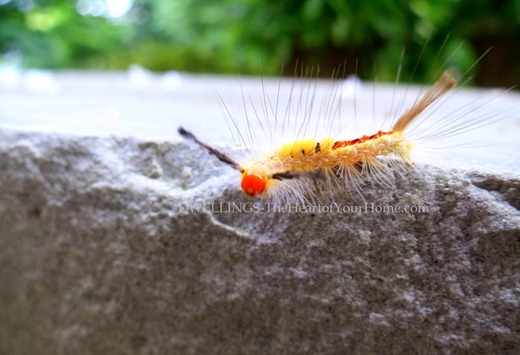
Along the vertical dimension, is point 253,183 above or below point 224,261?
above

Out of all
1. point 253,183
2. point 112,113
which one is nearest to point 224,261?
point 253,183

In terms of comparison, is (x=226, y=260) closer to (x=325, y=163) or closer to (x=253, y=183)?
(x=253, y=183)

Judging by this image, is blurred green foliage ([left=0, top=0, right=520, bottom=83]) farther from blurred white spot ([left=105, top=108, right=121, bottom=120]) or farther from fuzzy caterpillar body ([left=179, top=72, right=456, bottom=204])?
fuzzy caterpillar body ([left=179, top=72, right=456, bottom=204])

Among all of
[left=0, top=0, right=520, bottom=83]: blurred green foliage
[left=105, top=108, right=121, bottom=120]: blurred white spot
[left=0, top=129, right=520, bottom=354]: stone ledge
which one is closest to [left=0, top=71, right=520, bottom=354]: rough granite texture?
[left=0, top=129, right=520, bottom=354]: stone ledge

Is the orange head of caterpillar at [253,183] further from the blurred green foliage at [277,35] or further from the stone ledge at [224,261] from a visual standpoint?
the blurred green foliage at [277,35]

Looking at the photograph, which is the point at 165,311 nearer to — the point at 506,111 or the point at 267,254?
the point at 267,254

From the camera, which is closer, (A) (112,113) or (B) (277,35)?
(A) (112,113)
